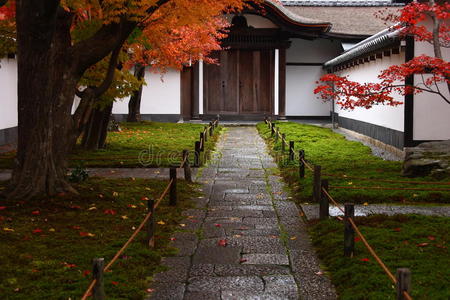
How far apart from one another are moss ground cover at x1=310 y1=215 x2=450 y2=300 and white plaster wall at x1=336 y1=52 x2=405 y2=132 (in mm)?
8602

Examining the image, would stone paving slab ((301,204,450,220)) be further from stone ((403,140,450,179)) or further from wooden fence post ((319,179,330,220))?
stone ((403,140,450,179))

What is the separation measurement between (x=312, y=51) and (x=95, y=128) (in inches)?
667

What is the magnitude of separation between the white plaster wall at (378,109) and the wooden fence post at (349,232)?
1036 cm

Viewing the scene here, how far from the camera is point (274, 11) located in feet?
88.2

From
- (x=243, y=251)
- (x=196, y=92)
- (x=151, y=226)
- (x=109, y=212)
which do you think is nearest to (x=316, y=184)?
(x=243, y=251)

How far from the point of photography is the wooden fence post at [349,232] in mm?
6887

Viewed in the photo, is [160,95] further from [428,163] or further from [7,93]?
[428,163]

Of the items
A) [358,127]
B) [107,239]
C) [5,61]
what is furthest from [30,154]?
[358,127]

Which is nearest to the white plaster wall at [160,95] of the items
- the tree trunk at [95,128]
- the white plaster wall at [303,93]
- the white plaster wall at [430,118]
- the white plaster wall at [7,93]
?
the white plaster wall at [303,93]

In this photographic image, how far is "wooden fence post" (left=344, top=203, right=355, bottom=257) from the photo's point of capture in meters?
6.89

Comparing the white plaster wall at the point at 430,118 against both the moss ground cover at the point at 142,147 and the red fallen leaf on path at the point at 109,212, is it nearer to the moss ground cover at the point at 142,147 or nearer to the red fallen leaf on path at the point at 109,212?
the moss ground cover at the point at 142,147

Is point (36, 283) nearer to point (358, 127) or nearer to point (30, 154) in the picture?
point (30, 154)

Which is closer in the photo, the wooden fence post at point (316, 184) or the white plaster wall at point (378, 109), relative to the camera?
the wooden fence post at point (316, 184)

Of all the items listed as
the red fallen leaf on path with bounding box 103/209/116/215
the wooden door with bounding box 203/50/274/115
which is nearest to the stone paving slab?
the red fallen leaf on path with bounding box 103/209/116/215
